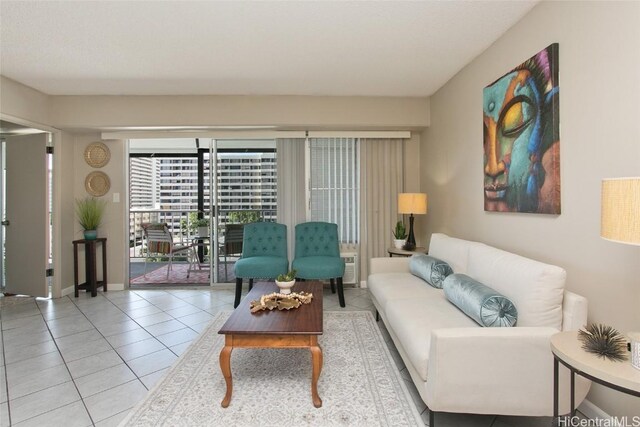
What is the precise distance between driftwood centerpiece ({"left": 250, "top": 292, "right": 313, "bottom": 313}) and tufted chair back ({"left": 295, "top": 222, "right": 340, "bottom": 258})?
1556 millimetres

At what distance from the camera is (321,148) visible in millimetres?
4172

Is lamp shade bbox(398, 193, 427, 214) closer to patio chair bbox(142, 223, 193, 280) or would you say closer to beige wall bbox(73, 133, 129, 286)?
patio chair bbox(142, 223, 193, 280)

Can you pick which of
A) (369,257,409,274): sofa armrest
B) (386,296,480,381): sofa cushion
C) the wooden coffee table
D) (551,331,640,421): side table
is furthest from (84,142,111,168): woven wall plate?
(551,331,640,421): side table

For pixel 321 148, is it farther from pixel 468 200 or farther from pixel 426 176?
pixel 468 200

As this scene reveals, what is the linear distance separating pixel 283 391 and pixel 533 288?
4.94 ft

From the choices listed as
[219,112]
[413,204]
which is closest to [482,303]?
[413,204]

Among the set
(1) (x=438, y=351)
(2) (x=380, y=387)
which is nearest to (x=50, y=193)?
(2) (x=380, y=387)

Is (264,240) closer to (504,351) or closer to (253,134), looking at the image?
(253,134)

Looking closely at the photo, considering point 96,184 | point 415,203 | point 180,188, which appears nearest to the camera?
point 415,203

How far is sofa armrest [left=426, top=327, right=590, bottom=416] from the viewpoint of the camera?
4.49 ft

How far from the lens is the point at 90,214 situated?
156 inches

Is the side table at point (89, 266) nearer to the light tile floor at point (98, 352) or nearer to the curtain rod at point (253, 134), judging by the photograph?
the light tile floor at point (98, 352)

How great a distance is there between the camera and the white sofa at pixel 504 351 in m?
1.37

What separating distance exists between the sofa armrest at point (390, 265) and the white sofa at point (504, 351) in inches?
47.3
